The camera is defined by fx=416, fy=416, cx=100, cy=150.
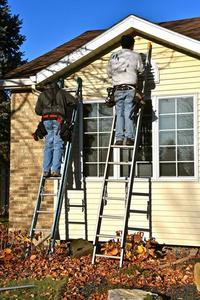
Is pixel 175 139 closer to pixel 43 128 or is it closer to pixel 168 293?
pixel 43 128

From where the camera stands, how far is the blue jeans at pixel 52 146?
794cm

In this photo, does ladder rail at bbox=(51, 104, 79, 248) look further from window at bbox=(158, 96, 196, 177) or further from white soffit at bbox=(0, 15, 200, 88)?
window at bbox=(158, 96, 196, 177)

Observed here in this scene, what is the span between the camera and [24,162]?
916cm

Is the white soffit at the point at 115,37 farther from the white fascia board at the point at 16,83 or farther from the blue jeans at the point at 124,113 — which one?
the blue jeans at the point at 124,113

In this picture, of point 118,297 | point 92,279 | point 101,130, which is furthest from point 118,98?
point 118,297

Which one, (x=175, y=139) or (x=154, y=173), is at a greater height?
(x=175, y=139)

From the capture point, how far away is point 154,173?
323 inches

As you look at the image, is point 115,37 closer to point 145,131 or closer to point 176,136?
point 145,131

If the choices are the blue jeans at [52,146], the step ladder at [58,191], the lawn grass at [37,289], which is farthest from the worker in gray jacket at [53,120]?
the lawn grass at [37,289]

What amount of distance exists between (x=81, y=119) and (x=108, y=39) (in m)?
1.72

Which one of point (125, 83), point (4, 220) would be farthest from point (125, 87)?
point (4, 220)

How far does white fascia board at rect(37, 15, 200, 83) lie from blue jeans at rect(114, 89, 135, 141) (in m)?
1.31

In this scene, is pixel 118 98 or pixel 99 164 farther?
pixel 99 164

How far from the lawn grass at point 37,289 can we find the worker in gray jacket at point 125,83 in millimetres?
2652
